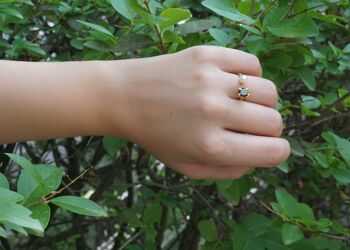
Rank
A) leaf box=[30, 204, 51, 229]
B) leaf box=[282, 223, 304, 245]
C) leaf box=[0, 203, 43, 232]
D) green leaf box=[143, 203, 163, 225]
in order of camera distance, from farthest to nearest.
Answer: green leaf box=[143, 203, 163, 225] → leaf box=[282, 223, 304, 245] → leaf box=[30, 204, 51, 229] → leaf box=[0, 203, 43, 232]

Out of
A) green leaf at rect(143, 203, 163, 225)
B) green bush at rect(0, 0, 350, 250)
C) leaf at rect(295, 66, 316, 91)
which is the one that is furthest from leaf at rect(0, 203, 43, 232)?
green leaf at rect(143, 203, 163, 225)

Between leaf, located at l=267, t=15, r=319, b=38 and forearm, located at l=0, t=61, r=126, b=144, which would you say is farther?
leaf, located at l=267, t=15, r=319, b=38

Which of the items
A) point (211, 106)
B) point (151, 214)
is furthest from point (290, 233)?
point (151, 214)

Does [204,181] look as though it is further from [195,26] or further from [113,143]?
[195,26]

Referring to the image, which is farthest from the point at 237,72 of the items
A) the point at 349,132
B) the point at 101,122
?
the point at 349,132

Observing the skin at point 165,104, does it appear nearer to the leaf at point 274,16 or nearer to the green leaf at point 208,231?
the leaf at point 274,16

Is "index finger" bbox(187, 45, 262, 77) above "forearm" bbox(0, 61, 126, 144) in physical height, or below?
above

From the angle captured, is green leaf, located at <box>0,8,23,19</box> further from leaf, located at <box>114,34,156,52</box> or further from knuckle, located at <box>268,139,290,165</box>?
knuckle, located at <box>268,139,290,165</box>
